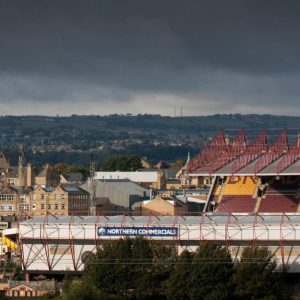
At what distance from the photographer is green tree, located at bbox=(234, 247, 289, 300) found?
6931cm

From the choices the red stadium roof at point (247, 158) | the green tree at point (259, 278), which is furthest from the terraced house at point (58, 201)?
the green tree at point (259, 278)

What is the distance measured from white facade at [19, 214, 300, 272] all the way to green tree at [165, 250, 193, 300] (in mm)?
4979

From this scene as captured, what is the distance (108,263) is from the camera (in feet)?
240

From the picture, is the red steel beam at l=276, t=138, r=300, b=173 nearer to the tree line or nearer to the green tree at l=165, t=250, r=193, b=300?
the tree line

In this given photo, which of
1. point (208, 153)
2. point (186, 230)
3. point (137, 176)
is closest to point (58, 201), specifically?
point (208, 153)

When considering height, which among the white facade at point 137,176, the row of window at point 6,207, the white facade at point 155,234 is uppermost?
the white facade at point 155,234

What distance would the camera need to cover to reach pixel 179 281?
233 ft

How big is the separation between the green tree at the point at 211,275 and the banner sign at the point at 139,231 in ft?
18.2

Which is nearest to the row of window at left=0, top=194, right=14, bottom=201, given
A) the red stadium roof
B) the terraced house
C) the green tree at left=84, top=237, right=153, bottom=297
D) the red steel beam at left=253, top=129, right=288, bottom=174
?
the terraced house

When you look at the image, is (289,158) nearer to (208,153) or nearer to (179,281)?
(208,153)

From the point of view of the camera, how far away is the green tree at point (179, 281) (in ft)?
230

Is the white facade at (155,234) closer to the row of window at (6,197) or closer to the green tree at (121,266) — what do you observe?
the green tree at (121,266)

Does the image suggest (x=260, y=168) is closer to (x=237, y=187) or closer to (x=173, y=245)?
(x=237, y=187)

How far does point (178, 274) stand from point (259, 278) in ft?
12.5
